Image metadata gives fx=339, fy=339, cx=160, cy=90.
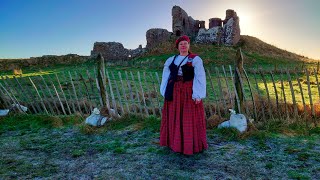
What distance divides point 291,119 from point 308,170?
2.46 metres

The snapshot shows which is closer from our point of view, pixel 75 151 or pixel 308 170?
pixel 308 170

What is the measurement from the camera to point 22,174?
15.9 feet

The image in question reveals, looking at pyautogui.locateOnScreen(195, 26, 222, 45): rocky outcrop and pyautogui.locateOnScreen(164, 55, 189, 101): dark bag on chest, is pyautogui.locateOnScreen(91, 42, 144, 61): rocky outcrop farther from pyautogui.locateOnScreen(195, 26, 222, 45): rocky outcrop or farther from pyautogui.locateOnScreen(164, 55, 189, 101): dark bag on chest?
pyautogui.locateOnScreen(164, 55, 189, 101): dark bag on chest

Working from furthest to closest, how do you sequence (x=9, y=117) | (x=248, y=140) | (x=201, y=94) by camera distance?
1. (x=9, y=117)
2. (x=248, y=140)
3. (x=201, y=94)

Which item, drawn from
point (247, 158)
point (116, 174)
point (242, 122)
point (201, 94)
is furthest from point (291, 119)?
point (116, 174)

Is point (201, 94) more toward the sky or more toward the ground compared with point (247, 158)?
more toward the sky

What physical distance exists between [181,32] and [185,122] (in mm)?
Result: 25975

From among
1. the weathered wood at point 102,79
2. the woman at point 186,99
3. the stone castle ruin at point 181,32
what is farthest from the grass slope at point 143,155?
the stone castle ruin at point 181,32

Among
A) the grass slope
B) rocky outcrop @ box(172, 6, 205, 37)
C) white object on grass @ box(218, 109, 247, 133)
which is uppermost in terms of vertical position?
rocky outcrop @ box(172, 6, 205, 37)

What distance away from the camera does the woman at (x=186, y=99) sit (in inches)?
201

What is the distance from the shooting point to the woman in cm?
509

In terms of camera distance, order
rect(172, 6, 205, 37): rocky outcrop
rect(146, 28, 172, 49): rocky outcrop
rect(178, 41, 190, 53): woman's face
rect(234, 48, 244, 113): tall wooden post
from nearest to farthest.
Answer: rect(178, 41, 190, 53): woman's face → rect(234, 48, 244, 113): tall wooden post → rect(146, 28, 172, 49): rocky outcrop → rect(172, 6, 205, 37): rocky outcrop

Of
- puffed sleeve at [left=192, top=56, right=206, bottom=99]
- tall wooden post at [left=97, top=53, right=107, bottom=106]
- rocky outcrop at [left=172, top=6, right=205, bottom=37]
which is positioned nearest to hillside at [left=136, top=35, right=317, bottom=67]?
rocky outcrop at [left=172, top=6, right=205, bottom=37]

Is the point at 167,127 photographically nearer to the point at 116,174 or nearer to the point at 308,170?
the point at 116,174
